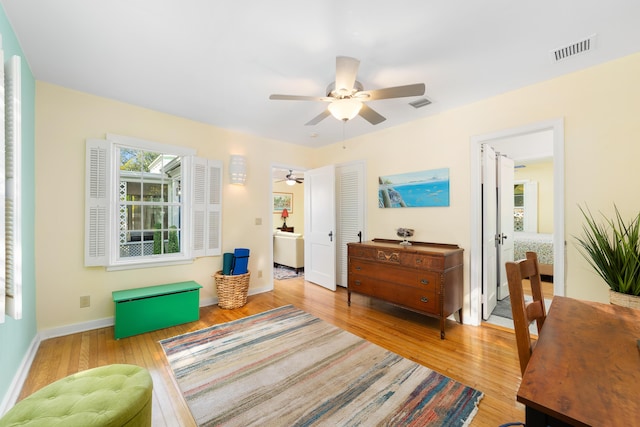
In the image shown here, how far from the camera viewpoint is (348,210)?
14.6ft

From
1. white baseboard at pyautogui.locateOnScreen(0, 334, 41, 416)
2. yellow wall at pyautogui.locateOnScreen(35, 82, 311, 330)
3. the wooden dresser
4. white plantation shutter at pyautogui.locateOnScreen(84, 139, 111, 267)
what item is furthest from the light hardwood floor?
white plantation shutter at pyautogui.locateOnScreen(84, 139, 111, 267)

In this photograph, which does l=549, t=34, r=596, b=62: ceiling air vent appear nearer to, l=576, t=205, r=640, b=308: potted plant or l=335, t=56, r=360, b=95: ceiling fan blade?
l=576, t=205, r=640, b=308: potted plant

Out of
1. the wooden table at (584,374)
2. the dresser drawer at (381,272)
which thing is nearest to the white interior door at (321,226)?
the dresser drawer at (381,272)

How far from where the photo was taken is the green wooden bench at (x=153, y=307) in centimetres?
268

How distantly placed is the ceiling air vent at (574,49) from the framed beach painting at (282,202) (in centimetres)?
689

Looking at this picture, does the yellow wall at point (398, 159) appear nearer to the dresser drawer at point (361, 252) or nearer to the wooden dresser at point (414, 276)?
the wooden dresser at point (414, 276)

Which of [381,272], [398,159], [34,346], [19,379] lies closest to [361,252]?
[381,272]

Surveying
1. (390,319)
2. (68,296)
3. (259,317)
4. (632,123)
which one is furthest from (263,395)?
(632,123)

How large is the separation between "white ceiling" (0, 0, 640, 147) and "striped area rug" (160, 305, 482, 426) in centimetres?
255

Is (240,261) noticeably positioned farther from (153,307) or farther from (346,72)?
(346,72)

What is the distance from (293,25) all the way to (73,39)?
66.3 inches

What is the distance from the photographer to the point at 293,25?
178 cm

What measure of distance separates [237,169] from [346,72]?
2.45 m

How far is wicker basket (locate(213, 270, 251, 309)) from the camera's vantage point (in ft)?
11.4
